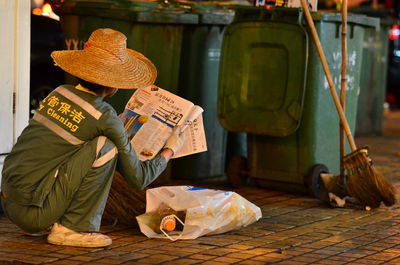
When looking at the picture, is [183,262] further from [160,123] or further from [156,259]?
[160,123]

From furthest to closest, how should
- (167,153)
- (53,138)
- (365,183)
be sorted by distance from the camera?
(365,183) < (167,153) < (53,138)

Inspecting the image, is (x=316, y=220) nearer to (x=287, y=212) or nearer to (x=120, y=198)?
(x=287, y=212)

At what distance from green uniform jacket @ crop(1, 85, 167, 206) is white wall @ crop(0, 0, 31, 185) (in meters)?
0.99

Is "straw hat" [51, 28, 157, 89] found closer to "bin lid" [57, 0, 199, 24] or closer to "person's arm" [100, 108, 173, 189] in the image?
"person's arm" [100, 108, 173, 189]

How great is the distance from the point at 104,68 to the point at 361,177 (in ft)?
7.43

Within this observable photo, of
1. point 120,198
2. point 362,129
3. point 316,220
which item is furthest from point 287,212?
point 362,129

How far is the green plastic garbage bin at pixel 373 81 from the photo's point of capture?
37.9 feet

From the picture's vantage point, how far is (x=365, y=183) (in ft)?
21.7

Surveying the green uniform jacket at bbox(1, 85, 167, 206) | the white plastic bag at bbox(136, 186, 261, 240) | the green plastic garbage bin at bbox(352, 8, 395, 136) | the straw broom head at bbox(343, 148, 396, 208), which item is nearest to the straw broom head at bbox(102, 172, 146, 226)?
the white plastic bag at bbox(136, 186, 261, 240)

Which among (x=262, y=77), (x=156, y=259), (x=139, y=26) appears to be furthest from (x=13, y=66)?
(x=262, y=77)

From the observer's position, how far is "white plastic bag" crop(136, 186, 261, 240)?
5590 mm

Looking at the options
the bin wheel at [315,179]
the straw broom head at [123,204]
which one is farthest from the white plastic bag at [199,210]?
the bin wheel at [315,179]

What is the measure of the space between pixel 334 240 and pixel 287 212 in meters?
0.94

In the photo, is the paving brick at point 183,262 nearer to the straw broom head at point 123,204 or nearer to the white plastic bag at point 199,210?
the white plastic bag at point 199,210
